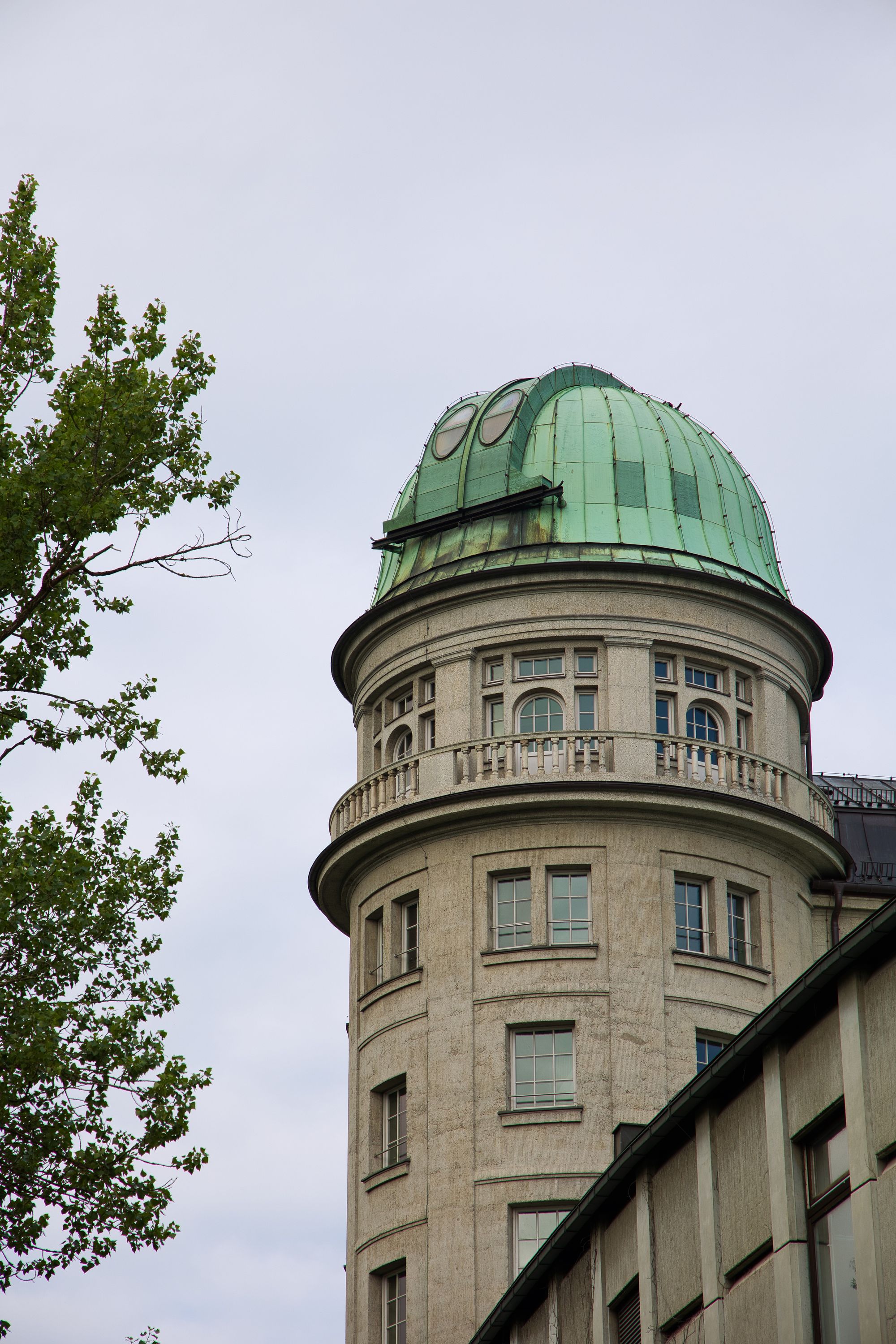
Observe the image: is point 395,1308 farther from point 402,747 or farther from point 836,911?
point 836,911

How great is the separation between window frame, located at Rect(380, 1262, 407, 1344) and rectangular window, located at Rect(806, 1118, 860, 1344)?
19.2 metres

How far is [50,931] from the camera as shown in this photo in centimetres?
2766

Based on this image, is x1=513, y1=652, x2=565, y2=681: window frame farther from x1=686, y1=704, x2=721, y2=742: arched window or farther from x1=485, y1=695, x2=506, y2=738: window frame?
x1=686, y1=704, x2=721, y2=742: arched window

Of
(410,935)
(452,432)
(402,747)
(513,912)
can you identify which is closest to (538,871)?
(513,912)

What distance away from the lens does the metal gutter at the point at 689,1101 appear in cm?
2448

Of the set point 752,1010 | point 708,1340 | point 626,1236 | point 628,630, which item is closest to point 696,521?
point 628,630

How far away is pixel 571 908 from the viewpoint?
44.9m

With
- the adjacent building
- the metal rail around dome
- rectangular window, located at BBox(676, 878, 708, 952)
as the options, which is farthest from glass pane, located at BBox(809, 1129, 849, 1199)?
the metal rail around dome

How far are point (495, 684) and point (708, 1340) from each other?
21.3 meters

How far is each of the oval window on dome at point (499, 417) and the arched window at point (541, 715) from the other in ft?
22.7

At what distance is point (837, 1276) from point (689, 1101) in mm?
4361

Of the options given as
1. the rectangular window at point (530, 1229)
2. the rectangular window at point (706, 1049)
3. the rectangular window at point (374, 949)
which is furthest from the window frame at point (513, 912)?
the rectangular window at point (530, 1229)

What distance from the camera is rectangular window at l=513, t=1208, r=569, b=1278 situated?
4184cm

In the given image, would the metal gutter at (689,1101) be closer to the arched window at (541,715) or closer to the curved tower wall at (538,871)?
the curved tower wall at (538,871)
